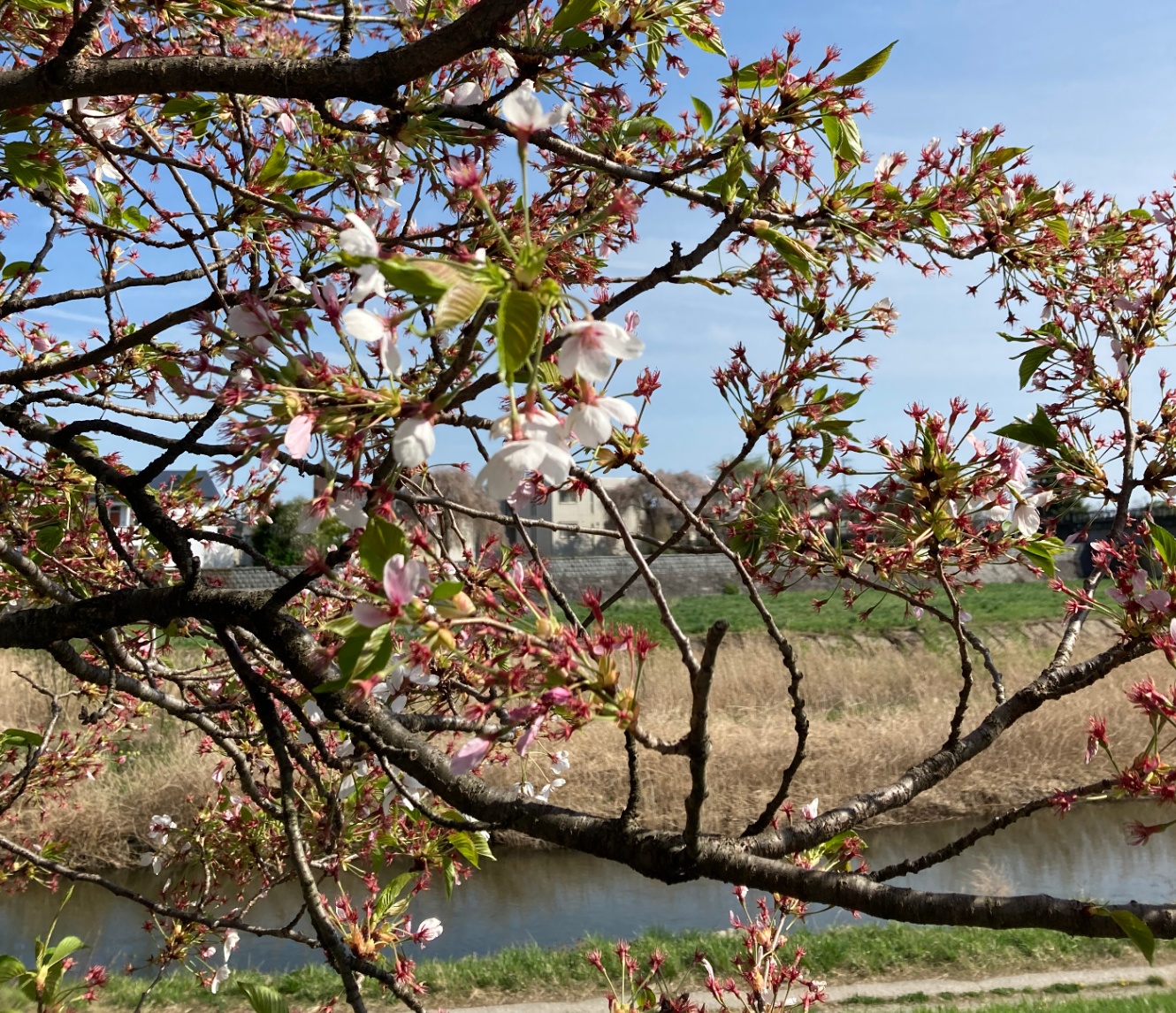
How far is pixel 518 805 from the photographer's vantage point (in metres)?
1.04

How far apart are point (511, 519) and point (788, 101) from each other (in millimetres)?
652

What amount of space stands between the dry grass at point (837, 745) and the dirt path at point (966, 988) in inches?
115

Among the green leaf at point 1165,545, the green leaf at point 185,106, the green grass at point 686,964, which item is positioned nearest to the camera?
the green leaf at point 1165,545

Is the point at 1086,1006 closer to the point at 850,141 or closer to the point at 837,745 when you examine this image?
the point at 850,141

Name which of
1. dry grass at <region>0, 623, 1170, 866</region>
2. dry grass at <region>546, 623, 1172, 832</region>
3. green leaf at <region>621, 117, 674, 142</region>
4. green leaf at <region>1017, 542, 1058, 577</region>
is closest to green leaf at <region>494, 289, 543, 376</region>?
green leaf at <region>621, 117, 674, 142</region>

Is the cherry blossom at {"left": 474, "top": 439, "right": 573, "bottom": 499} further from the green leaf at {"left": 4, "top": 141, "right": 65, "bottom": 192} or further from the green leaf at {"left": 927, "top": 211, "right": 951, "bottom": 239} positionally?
the green leaf at {"left": 4, "top": 141, "right": 65, "bottom": 192}

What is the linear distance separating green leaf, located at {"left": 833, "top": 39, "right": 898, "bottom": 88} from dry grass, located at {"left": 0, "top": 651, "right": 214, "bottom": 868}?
8.21 meters

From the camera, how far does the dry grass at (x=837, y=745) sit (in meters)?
9.36

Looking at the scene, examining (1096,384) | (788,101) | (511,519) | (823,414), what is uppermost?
(788,101)

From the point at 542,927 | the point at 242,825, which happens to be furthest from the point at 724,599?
the point at 242,825

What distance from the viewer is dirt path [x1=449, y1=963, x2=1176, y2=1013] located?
5379 mm

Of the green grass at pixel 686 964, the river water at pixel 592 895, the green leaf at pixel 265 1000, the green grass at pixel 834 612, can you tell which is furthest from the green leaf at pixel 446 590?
the green grass at pixel 834 612

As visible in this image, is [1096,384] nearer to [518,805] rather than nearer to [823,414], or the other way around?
[823,414]

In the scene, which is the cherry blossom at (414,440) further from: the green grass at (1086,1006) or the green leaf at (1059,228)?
the green grass at (1086,1006)
